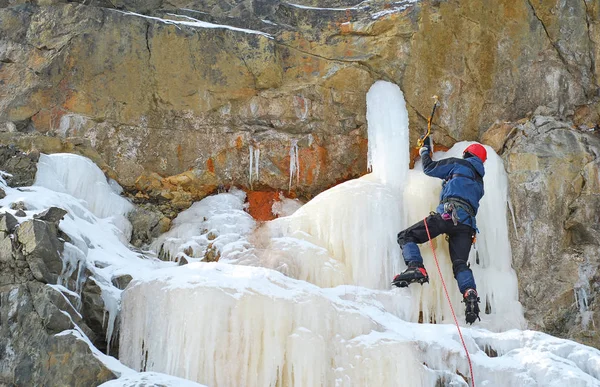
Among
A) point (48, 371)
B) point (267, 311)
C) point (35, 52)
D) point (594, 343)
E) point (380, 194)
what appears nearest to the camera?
point (48, 371)

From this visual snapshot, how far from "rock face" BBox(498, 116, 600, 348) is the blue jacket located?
956 mm

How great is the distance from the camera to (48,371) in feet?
18.9

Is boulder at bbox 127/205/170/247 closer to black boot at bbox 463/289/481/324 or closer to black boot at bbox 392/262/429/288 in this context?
black boot at bbox 392/262/429/288

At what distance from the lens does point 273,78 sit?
9.78m

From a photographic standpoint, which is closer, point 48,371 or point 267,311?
point 48,371

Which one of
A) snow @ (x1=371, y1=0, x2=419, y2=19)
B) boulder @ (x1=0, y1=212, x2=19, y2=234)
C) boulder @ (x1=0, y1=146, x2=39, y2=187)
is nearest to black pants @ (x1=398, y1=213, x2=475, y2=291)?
snow @ (x1=371, y1=0, x2=419, y2=19)

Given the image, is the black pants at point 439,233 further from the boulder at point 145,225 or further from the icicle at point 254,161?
the boulder at point 145,225

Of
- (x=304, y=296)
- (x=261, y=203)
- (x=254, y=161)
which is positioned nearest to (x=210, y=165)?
(x=254, y=161)

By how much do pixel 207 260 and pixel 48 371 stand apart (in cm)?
290

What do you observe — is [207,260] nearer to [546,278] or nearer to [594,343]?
[546,278]

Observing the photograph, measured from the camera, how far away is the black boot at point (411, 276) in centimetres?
757

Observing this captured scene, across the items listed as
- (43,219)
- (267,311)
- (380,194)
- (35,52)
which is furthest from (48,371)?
(35,52)

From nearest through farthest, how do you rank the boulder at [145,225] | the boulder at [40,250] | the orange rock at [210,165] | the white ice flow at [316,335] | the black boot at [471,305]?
the boulder at [40,250] < the white ice flow at [316,335] < the black boot at [471,305] < the boulder at [145,225] < the orange rock at [210,165]

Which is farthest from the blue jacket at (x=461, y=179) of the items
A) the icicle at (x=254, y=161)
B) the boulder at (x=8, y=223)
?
the boulder at (x=8, y=223)
